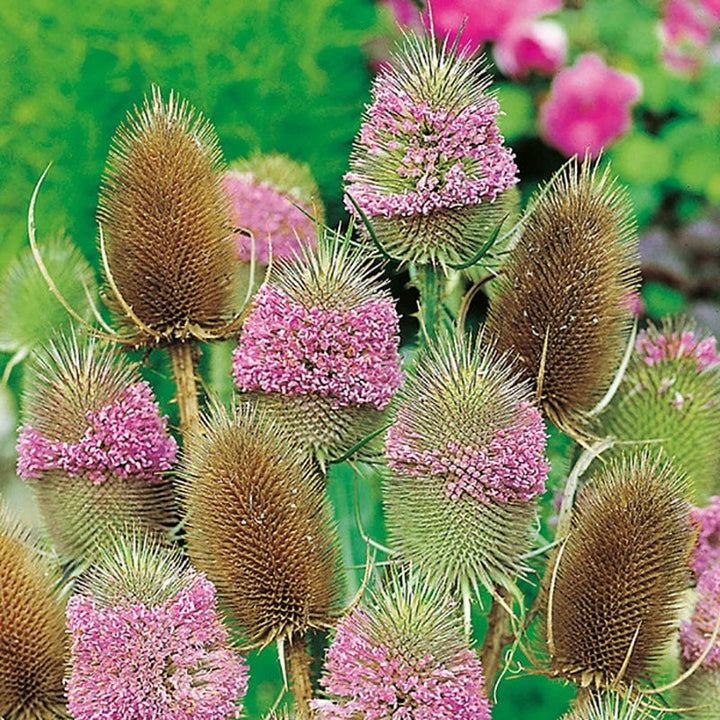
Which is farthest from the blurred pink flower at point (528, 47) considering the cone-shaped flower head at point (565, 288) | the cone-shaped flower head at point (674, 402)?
the cone-shaped flower head at point (565, 288)

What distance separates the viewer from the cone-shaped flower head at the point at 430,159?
3.07 feet

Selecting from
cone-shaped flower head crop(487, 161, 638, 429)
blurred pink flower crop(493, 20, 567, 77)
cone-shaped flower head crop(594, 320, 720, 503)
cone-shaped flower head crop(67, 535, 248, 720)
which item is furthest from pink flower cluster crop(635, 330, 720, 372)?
blurred pink flower crop(493, 20, 567, 77)

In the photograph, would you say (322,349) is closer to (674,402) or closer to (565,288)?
(565,288)

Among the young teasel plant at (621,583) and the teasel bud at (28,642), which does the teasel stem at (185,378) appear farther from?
the young teasel plant at (621,583)

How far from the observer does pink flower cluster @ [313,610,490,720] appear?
82 cm

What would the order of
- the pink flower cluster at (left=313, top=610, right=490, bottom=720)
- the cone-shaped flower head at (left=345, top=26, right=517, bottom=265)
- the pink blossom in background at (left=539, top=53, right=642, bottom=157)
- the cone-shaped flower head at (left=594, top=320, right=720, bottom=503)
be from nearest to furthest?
the pink flower cluster at (left=313, top=610, right=490, bottom=720), the cone-shaped flower head at (left=345, top=26, right=517, bottom=265), the cone-shaped flower head at (left=594, top=320, right=720, bottom=503), the pink blossom in background at (left=539, top=53, right=642, bottom=157)

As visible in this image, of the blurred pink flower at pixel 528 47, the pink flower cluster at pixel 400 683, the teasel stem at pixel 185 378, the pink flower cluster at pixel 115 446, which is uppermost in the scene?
the blurred pink flower at pixel 528 47

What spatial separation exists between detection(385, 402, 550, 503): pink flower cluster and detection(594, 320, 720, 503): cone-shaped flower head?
0.83ft

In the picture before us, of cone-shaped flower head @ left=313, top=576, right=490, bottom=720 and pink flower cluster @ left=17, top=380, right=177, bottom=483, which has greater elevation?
pink flower cluster @ left=17, top=380, right=177, bottom=483

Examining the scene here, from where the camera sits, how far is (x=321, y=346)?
0.94m

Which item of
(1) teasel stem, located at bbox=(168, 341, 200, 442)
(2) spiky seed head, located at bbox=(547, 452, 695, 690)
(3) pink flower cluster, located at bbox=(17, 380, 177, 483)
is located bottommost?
(2) spiky seed head, located at bbox=(547, 452, 695, 690)

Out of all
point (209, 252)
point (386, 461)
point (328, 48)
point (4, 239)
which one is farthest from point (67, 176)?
point (386, 461)

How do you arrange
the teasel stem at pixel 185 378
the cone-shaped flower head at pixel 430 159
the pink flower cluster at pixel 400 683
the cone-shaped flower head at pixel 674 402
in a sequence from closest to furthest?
the pink flower cluster at pixel 400 683
the cone-shaped flower head at pixel 430 159
the teasel stem at pixel 185 378
the cone-shaped flower head at pixel 674 402

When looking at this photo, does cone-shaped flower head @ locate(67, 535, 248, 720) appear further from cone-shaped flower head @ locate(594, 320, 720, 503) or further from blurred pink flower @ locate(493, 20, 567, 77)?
blurred pink flower @ locate(493, 20, 567, 77)
